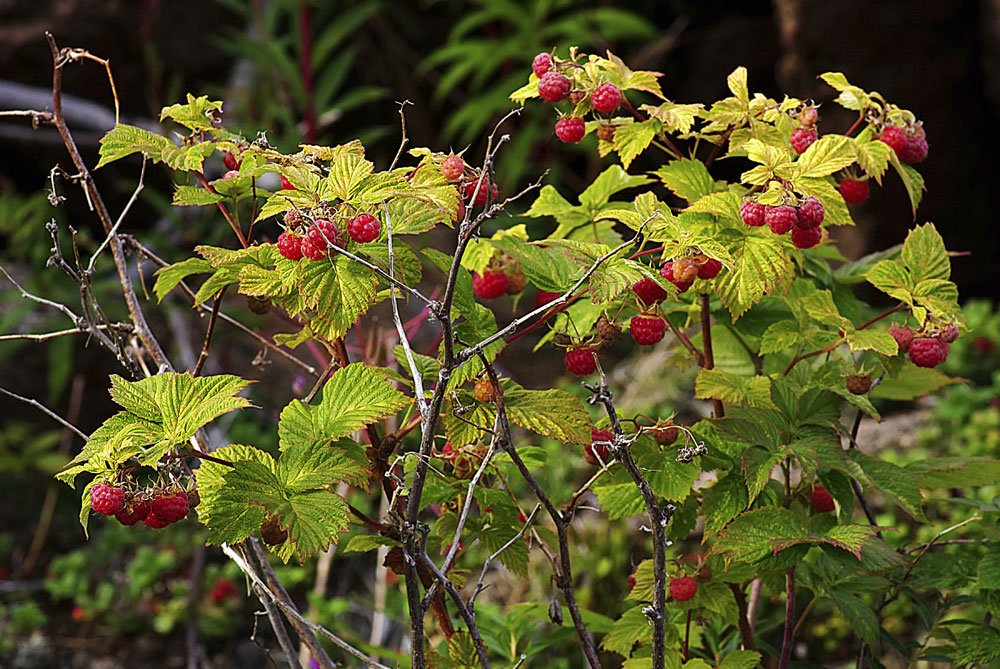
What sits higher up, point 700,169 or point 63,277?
point 700,169

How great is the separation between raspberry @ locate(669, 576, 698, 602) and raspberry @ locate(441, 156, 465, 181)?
53cm

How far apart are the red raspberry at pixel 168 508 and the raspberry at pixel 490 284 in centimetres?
A: 43

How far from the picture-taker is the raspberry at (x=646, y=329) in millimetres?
1073

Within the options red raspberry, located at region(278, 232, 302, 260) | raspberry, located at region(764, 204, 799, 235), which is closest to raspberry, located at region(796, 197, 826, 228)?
raspberry, located at region(764, 204, 799, 235)

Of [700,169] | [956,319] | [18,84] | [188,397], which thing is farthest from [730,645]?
[18,84]

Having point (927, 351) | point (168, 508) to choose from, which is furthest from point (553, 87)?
point (168, 508)

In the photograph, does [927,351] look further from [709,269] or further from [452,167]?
[452,167]

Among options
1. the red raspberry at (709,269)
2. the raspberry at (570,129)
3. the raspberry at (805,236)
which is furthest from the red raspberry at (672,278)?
the raspberry at (570,129)

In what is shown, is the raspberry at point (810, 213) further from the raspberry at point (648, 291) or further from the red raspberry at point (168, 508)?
the red raspberry at point (168, 508)

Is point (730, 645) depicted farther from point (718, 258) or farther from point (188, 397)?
point (188, 397)

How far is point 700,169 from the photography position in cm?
117

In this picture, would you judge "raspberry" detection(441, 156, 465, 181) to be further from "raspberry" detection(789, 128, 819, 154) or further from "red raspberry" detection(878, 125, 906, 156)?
"red raspberry" detection(878, 125, 906, 156)

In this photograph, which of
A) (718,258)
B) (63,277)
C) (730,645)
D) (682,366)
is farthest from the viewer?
(63,277)

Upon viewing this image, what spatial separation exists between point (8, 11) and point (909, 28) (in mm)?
3284
